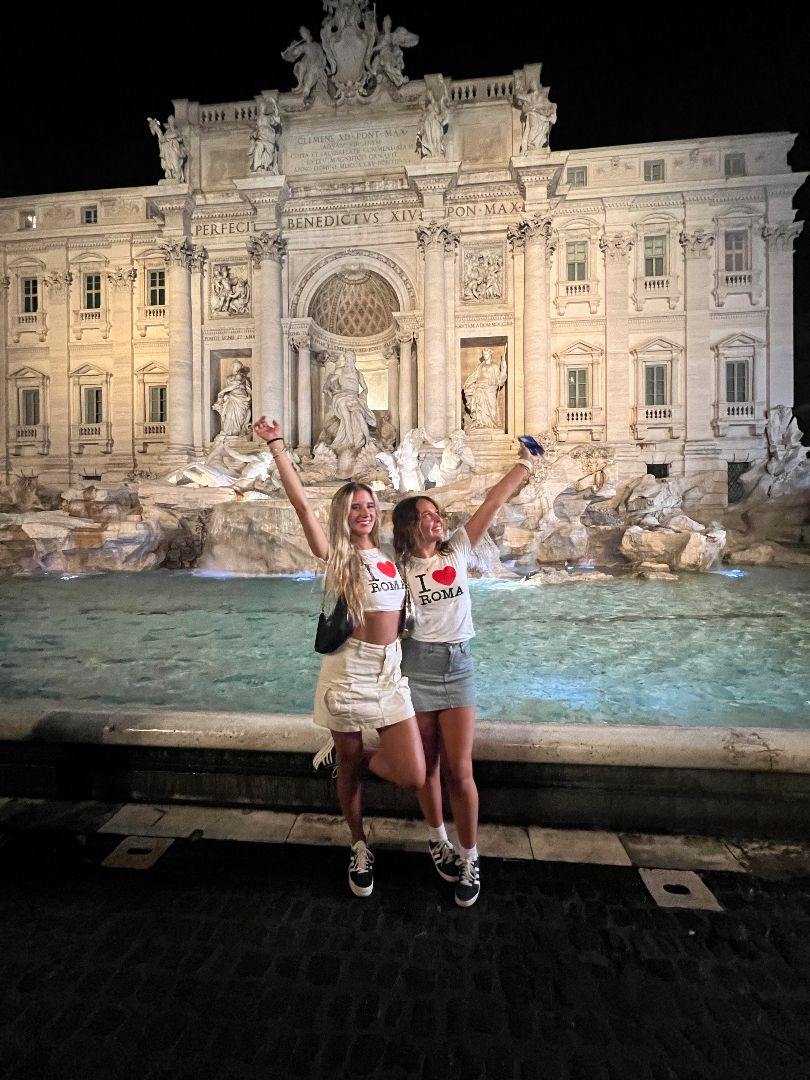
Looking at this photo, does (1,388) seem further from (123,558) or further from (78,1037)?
(78,1037)

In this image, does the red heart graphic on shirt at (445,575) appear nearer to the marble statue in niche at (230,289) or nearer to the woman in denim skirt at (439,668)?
the woman in denim skirt at (439,668)

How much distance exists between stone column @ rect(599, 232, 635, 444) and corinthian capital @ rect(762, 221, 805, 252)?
4.24 metres

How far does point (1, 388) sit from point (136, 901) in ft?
83.5

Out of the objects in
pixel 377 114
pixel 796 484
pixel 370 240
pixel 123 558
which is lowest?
pixel 123 558

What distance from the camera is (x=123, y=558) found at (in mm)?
11875

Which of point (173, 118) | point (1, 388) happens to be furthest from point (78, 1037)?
point (1, 388)

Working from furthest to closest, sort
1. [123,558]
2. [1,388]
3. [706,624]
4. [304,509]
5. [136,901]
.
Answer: [1,388]
[123,558]
[706,624]
[304,509]
[136,901]

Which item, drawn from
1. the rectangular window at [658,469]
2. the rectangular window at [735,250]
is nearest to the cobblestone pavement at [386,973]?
the rectangular window at [658,469]

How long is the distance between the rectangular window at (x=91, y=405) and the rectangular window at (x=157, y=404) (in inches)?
83.3

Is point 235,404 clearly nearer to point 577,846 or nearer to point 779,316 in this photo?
point 779,316

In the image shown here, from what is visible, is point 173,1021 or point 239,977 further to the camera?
point 239,977

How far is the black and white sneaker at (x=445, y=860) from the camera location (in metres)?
2.12

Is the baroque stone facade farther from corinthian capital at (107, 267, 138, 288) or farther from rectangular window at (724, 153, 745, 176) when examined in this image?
corinthian capital at (107, 267, 138, 288)

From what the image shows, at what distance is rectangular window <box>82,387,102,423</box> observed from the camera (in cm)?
2171
